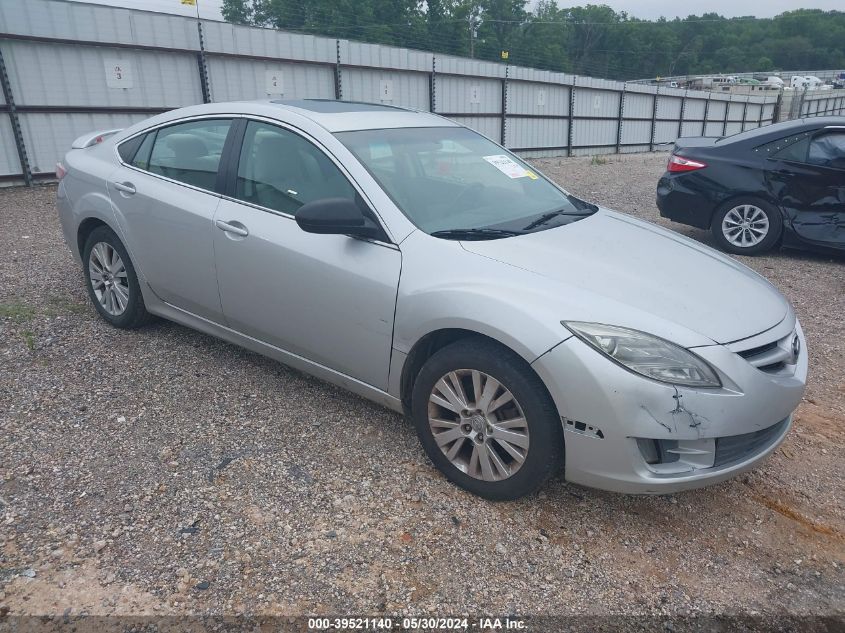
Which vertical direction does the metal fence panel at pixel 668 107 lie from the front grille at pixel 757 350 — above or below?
below

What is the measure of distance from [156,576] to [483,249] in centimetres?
187

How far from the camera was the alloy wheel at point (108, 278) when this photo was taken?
14.2ft

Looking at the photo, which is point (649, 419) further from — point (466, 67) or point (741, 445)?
point (466, 67)

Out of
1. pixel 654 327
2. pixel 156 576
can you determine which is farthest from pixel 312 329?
pixel 654 327

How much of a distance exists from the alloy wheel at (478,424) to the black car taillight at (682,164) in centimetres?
576

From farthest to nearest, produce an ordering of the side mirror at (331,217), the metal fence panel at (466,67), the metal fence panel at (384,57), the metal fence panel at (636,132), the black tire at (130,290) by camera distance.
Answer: the metal fence panel at (636,132) → the metal fence panel at (466,67) → the metal fence panel at (384,57) → the black tire at (130,290) → the side mirror at (331,217)

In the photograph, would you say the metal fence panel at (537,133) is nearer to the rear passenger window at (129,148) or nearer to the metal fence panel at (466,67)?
the metal fence panel at (466,67)

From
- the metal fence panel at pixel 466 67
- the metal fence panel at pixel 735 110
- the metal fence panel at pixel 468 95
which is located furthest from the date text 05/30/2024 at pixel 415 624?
the metal fence panel at pixel 735 110

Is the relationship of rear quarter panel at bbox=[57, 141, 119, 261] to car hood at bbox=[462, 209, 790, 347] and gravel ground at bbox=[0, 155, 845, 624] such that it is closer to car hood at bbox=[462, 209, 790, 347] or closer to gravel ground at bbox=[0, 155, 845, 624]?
gravel ground at bbox=[0, 155, 845, 624]

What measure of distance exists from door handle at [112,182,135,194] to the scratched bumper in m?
2.97

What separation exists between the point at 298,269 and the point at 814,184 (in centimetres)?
595

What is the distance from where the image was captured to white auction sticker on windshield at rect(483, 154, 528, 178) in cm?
378

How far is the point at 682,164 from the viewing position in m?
7.38

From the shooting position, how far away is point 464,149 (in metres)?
3.81
